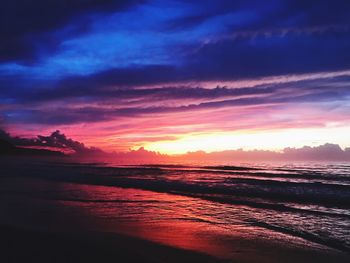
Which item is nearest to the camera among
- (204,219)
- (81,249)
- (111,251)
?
(81,249)

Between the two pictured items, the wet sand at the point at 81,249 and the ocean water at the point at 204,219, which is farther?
the ocean water at the point at 204,219

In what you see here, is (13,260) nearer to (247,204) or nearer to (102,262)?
(102,262)

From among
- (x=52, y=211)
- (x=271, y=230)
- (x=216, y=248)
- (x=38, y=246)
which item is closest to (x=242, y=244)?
(x=216, y=248)

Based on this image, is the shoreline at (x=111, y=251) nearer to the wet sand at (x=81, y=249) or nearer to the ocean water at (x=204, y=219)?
the wet sand at (x=81, y=249)

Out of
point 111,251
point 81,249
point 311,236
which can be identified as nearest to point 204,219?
point 311,236

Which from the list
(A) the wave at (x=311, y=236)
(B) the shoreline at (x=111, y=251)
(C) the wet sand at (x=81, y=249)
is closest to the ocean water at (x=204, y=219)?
(A) the wave at (x=311, y=236)

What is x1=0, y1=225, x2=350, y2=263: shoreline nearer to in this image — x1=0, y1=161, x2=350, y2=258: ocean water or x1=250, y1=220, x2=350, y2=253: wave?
x1=0, y1=161, x2=350, y2=258: ocean water

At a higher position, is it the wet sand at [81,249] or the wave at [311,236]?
the wet sand at [81,249]

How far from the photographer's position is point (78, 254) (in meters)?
8.30

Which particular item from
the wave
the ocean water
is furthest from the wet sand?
the wave

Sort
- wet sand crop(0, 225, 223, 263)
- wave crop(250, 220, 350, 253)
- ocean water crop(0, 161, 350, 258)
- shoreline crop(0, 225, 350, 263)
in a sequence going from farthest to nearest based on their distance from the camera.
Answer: ocean water crop(0, 161, 350, 258) < wave crop(250, 220, 350, 253) < shoreline crop(0, 225, 350, 263) < wet sand crop(0, 225, 223, 263)

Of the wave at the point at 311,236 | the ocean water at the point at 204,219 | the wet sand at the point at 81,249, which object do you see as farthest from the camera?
the ocean water at the point at 204,219

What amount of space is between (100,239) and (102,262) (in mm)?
2372

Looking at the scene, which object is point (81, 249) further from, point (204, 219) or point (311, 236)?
point (311, 236)
